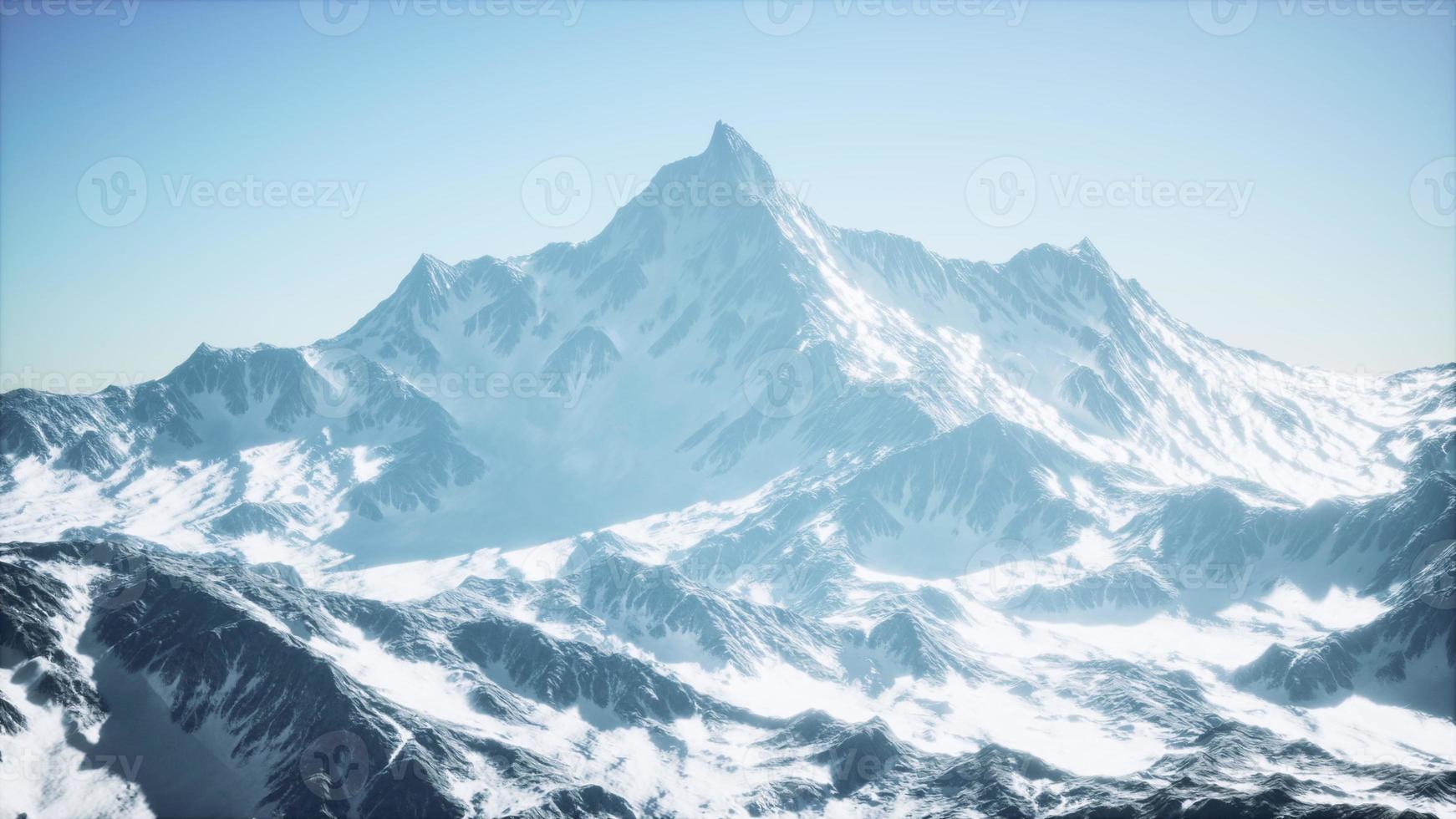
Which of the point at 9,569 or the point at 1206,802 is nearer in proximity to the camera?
the point at 1206,802

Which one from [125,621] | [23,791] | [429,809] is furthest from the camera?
[125,621]

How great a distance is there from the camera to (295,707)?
534 feet

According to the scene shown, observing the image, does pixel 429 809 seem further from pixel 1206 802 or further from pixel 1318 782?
pixel 1318 782

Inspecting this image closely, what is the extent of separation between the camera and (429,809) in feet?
493

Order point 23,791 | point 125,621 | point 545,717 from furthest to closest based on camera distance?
point 545,717
point 125,621
point 23,791

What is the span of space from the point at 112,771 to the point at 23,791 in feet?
36.4

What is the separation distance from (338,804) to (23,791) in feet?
138

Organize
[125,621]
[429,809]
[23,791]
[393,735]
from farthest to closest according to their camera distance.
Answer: [125,621]
[393,735]
[429,809]
[23,791]

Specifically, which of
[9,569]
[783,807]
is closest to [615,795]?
[783,807]

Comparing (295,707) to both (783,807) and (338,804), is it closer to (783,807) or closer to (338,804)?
(338,804)

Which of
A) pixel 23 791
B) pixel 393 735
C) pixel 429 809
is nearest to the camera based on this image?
pixel 23 791

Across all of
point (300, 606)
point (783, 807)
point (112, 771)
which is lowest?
point (783, 807)

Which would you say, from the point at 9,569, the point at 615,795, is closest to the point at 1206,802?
the point at 615,795

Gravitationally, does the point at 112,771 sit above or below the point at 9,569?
below
